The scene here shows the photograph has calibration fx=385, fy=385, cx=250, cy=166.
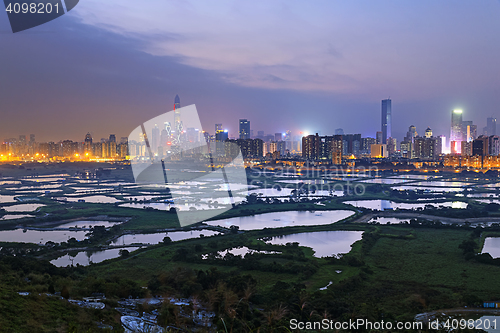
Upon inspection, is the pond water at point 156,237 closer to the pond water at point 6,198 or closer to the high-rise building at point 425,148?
the pond water at point 6,198

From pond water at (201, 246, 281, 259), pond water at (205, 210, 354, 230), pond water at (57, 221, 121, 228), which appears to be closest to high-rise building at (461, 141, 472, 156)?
pond water at (205, 210, 354, 230)

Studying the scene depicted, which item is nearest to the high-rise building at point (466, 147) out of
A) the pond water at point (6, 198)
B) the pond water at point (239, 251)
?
the pond water at point (239, 251)

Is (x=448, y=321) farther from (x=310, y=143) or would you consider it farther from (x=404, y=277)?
(x=310, y=143)

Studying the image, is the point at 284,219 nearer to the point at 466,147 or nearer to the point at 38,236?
the point at 38,236

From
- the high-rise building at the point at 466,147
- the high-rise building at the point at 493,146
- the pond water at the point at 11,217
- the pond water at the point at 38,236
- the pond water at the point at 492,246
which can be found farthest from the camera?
the high-rise building at the point at 466,147

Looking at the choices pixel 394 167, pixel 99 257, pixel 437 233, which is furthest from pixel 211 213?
pixel 394 167
